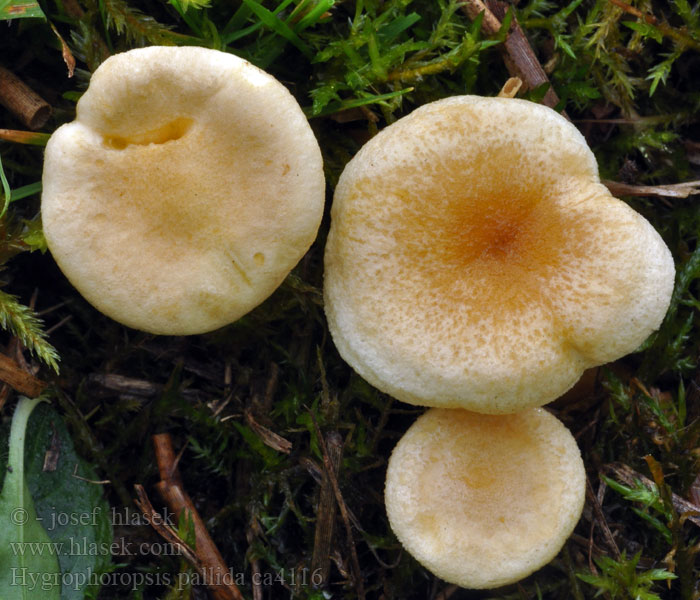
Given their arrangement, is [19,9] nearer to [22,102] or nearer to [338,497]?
[22,102]

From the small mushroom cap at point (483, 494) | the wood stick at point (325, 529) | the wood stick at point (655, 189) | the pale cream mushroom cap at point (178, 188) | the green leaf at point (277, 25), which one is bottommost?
the wood stick at point (325, 529)

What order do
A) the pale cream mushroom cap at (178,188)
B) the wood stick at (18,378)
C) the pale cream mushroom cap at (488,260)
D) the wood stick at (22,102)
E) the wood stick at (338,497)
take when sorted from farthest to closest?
1. the wood stick at (338,497)
2. the wood stick at (18,378)
3. the wood stick at (22,102)
4. the pale cream mushroom cap at (488,260)
5. the pale cream mushroom cap at (178,188)

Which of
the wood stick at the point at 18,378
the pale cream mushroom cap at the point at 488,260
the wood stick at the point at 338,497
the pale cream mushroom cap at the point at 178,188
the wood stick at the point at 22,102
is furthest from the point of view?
the wood stick at the point at 338,497

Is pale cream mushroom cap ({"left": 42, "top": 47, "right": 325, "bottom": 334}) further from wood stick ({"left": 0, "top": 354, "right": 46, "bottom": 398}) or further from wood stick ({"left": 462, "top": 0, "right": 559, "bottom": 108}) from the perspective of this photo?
wood stick ({"left": 462, "top": 0, "right": 559, "bottom": 108})

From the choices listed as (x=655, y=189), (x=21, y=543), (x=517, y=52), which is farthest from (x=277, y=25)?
(x=21, y=543)

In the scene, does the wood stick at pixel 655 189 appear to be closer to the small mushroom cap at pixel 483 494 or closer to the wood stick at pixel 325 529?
the small mushroom cap at pixel 483 494

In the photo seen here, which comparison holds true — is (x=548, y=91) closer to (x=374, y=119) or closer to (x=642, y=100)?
(x=642, y=100)

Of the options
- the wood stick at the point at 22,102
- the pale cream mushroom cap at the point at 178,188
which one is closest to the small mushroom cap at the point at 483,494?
the pale cream mushroom cap at the point at 178,188
